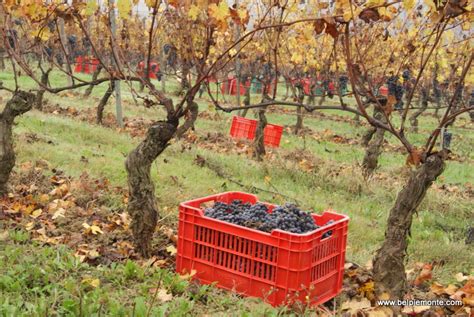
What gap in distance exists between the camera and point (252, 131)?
35.8 ft

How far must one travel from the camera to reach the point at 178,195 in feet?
19.1

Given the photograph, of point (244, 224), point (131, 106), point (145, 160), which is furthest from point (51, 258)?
point (131, 106)

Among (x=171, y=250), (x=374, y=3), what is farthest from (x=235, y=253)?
(x=374, y=3)

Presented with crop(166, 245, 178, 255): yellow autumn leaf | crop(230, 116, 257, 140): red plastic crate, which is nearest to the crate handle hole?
crop(166, 245, 178, 255): yellow autumn leaf

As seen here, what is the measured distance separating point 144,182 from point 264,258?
3.70 ft

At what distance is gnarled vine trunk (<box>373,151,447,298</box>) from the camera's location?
11.3 feet

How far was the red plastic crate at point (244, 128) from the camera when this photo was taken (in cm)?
1092

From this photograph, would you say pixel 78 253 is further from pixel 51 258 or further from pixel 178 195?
pixel 178 195

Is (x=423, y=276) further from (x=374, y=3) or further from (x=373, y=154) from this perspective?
(x=373, y=154)

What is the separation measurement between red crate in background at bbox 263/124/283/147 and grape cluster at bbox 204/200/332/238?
661 cm

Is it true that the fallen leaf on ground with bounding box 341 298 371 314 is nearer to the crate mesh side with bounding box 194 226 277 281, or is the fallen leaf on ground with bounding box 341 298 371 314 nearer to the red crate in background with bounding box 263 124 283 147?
the crate mesh side with bounding box 194 226 277 281

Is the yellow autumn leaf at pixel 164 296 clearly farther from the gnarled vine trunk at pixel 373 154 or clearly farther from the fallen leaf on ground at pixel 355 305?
the gnarled vine trunk at pixel 373 154

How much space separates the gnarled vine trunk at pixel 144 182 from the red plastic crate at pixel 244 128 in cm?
681

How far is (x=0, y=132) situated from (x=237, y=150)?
5324 millimetres
